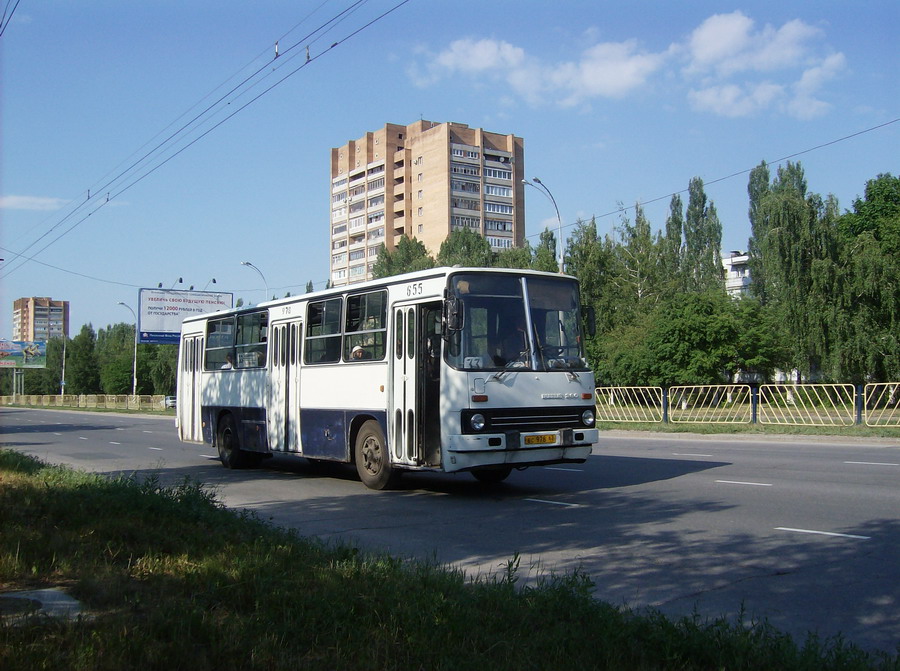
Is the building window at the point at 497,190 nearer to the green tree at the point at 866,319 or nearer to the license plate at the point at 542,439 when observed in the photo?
the green tree at the point at 866,319

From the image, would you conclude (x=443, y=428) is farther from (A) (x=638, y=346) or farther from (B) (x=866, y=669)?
(A) (x=638, y=346)

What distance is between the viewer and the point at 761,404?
27.2 m

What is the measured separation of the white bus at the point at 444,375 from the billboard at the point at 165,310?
142 feet

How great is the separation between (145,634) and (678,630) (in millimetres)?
2980

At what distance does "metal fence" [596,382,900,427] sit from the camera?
80.5ft

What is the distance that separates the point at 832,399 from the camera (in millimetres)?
25344

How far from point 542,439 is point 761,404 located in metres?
17.8

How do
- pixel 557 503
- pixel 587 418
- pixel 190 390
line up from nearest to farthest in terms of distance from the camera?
pixel 557 503 < pixel 587 418 < pixel 190 390

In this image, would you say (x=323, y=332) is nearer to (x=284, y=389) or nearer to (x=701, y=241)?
(x=284, y=389)

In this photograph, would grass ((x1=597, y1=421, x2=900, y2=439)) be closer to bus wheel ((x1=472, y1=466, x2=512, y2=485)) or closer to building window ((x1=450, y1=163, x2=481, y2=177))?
bus wheel ((x1=472, y1=466, x2=512, y2=485))

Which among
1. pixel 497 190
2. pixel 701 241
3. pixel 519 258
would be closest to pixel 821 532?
pixel 519 258

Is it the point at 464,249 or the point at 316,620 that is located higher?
the point at 464,249

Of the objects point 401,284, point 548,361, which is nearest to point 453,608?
point 548,361

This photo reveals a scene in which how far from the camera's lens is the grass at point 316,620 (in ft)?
14.3
